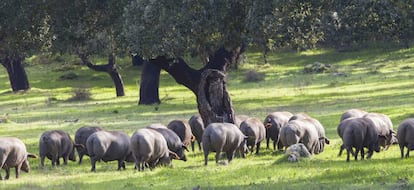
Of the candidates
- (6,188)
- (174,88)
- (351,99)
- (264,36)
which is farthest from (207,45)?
(174,88)

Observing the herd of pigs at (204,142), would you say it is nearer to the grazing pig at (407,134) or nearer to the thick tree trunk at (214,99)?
the grazing pig at (407,134)

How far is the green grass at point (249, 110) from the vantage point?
20219mm

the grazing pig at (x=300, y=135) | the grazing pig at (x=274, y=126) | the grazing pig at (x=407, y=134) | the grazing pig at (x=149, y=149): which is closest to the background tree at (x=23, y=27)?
the grazing pig at (x=149, y=149)

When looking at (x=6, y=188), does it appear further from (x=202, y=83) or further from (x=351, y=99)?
(x=351, y=99)

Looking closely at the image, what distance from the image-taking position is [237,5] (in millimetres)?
26062

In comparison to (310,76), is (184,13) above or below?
above

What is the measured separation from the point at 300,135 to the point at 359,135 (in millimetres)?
2726

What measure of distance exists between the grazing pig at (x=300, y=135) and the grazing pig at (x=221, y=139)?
1.35 meters

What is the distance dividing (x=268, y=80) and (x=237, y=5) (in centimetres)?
4253

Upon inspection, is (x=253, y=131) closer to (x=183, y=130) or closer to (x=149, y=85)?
(x=183, y=130)

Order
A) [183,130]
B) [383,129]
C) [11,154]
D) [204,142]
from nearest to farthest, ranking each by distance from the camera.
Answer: [11,154]
[204,142]
[383,129]
[183,130]

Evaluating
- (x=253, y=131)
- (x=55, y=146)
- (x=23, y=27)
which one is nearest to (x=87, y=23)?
(x=23, y=27)

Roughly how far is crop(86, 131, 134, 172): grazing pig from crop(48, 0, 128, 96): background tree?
5588mm

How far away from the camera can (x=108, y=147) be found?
2452 centimetres
